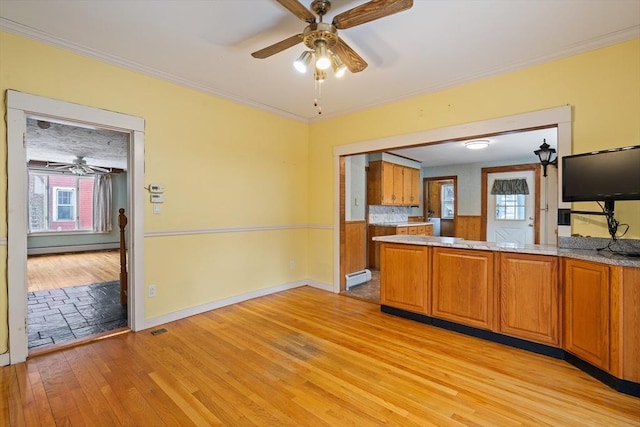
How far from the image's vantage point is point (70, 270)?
5.98 metres

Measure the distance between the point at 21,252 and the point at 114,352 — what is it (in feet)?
3.70

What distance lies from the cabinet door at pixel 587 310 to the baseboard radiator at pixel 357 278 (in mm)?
2766

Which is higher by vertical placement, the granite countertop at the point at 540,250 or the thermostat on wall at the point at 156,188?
the thermostat on wall at the point at 156,188

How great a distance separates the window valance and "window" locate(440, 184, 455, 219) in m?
1.27

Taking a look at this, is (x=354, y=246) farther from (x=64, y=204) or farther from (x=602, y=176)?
(x=64, y=204)

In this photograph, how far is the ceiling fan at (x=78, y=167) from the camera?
7105 mm

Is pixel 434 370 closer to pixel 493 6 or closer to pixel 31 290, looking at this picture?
pixel 493 6

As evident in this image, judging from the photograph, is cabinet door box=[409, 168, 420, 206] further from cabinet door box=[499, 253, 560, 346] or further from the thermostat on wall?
the thermostat on wall

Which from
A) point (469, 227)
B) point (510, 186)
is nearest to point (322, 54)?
point (510, 186)

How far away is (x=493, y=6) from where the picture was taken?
6.79ft

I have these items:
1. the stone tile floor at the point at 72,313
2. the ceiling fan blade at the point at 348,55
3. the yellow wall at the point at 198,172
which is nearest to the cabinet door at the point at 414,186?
the yellow wall at the point at 198,172

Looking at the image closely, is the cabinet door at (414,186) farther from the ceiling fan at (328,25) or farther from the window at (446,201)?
the ceiling fan at (328,25)

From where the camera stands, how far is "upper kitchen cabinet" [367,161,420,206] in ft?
20.2

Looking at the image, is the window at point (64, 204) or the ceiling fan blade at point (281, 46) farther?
the window at point (64, 204)
